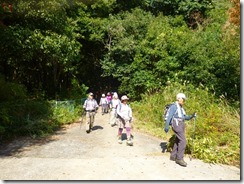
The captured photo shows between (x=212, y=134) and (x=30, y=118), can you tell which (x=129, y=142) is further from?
(x=30, y=118)

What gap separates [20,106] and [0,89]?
1.25 meters

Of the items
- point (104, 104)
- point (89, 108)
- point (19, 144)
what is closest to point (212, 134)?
point (89, 108)

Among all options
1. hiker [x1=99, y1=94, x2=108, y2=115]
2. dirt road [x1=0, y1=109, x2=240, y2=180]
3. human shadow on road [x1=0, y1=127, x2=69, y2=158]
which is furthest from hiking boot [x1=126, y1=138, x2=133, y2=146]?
hiker [x1=99, y1=94, x2=108, y2=115]

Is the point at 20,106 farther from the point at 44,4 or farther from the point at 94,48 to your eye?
the point at 94,48

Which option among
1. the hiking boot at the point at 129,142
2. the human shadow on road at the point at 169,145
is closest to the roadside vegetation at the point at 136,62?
the human shadow on road at the point at 169,145

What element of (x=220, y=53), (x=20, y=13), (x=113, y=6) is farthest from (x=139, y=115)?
(x=113, y=6)

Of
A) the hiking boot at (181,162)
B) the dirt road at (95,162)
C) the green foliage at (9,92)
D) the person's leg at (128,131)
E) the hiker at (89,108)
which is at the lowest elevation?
the dirt road at (95,162)

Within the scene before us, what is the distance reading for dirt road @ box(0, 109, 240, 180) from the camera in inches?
268

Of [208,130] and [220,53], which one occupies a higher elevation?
[220,53]

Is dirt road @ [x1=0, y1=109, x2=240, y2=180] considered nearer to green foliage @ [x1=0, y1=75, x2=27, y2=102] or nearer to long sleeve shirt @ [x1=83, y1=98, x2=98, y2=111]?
long sleeve shirt @ [x1=83, y1=98, x2=98, y2=111]

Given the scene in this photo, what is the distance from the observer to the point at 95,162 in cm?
779

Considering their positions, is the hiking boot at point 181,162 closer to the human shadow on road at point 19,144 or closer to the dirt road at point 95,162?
the dirt road at point 95,162

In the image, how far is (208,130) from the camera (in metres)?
9.17

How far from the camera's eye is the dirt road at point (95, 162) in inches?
268
